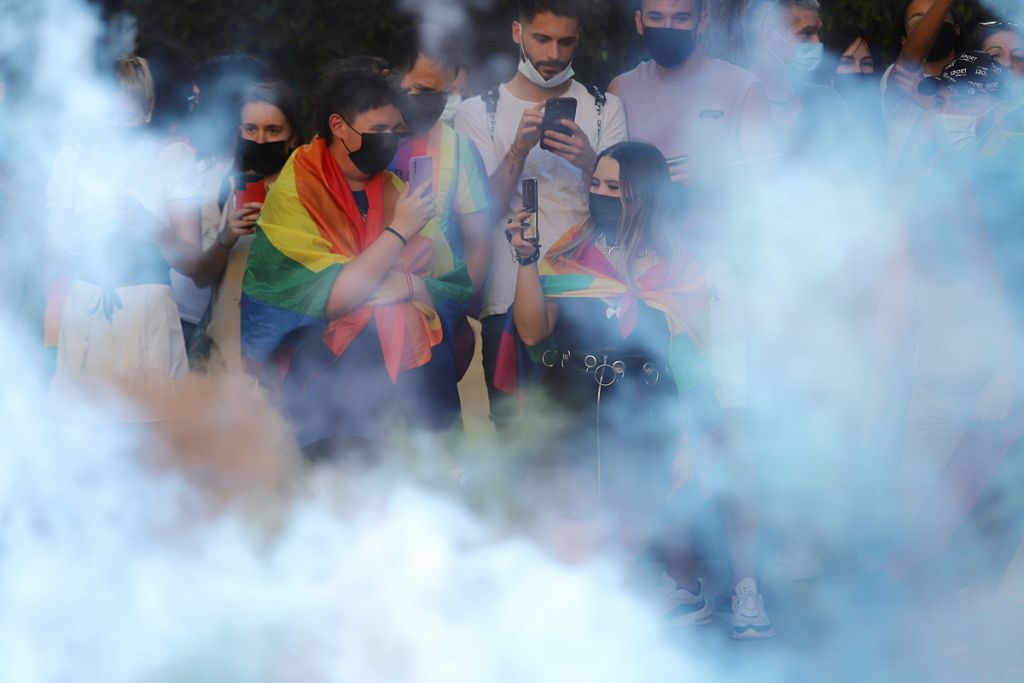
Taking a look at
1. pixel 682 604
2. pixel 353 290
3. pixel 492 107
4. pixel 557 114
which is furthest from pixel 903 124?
pixel 353 290

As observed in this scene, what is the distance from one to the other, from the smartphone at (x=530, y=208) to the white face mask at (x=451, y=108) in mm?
578

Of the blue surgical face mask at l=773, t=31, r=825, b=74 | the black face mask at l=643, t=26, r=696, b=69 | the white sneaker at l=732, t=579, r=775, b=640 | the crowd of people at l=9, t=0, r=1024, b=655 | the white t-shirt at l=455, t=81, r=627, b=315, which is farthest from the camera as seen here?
the white t-shirt at l=455, t=81, r=627, b=315

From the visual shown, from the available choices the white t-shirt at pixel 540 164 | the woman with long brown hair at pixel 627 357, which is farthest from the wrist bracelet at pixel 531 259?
the white t-shirt at pixel 540 164

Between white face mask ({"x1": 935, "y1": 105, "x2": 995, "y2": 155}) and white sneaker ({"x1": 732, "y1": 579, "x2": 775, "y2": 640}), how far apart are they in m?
1.38

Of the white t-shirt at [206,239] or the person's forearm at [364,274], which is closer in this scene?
the person's forearm at [364,274]

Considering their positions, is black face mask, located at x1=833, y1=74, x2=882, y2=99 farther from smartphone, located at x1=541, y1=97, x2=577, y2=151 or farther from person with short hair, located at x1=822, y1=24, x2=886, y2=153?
smartphone, located at x1=541, y1=97, x2=577, y2=151

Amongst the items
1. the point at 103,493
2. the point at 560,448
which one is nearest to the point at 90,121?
the point at 103,493

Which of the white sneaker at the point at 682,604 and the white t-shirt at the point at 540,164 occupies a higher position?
the white t-shirt at the point at 540,164

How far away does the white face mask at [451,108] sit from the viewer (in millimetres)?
4434

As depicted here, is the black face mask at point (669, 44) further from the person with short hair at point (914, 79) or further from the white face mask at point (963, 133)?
the white face mask at point (963, 133)

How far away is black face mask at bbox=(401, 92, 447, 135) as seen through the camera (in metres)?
4.21

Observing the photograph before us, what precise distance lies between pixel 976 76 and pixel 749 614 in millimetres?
1652

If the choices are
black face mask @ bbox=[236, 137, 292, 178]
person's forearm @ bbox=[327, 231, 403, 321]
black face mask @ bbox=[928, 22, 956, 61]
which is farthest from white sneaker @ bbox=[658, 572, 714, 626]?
black face mask @ bbox=[236, 137, 292, 178]

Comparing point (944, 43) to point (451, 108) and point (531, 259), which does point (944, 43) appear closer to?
point (531, 259)
